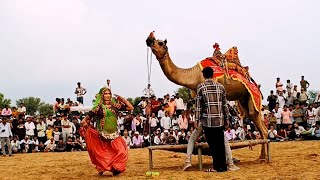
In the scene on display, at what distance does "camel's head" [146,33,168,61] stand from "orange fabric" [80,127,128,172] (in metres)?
2.03

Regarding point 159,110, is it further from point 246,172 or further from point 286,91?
point 246,172

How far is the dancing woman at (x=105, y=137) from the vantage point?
10203mm

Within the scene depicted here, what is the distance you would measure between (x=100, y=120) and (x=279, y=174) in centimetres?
382

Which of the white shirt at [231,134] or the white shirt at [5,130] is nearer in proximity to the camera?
the white shirt at [5,130]

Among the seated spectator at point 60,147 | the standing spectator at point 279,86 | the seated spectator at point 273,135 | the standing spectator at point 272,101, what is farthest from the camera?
the standing spectator at point 279,86

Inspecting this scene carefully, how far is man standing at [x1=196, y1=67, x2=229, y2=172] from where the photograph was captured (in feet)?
31.1

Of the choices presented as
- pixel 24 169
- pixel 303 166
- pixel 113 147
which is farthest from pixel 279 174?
pixel 24 169

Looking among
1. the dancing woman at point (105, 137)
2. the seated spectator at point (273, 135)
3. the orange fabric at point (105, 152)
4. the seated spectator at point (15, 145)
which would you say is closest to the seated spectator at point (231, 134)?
the seated spectator at point (273, 135)

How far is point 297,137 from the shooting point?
65.7ft

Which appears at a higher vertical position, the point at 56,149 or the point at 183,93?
the point at 183,93

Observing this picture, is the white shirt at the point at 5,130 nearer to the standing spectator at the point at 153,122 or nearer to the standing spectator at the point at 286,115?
the standing spectator at the point at 153,122

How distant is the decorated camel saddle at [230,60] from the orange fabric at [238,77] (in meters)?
0.11

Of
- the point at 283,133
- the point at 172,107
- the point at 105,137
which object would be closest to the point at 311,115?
the point at 283,133

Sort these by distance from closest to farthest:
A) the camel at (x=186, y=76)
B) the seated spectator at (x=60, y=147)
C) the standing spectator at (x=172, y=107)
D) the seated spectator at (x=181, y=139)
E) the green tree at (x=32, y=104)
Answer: the camel at (x=186, y=76) < the seated spectator at (x=181, y=139) < the seated spectator at (x=60, y=147) < the standing spectator at (x=172, y=107) < the green tree at (x=32, y=104)
